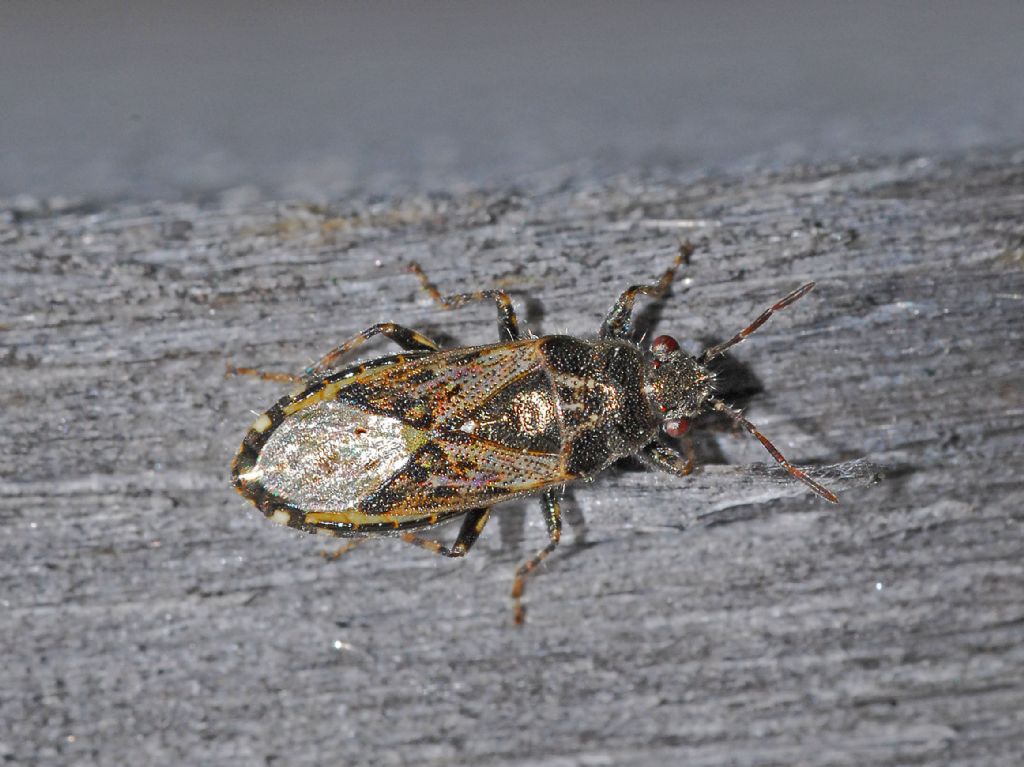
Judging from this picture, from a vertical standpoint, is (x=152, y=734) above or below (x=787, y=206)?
below

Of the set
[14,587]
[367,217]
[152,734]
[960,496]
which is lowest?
[152,734]

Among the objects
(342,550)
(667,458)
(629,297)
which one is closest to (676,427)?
(667,458)

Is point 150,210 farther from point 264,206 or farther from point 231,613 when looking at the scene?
point 231,613

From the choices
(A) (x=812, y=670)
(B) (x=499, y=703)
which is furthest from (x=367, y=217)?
(A) (x=812, y=670)

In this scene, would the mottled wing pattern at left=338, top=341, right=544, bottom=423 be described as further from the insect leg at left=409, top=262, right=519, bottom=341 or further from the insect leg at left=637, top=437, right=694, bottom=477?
the insect leg at left=637, top=437, right=694, bottom=477

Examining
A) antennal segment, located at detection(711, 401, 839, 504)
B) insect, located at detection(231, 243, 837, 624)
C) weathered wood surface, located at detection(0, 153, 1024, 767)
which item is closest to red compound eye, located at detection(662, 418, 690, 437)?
insect, located at detection(231, 243, 837, 624)

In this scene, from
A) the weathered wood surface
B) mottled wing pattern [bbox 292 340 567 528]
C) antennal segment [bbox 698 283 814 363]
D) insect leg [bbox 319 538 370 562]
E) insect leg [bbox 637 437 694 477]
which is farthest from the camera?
mottled wing pattern [bbox 292 340 567 528]
